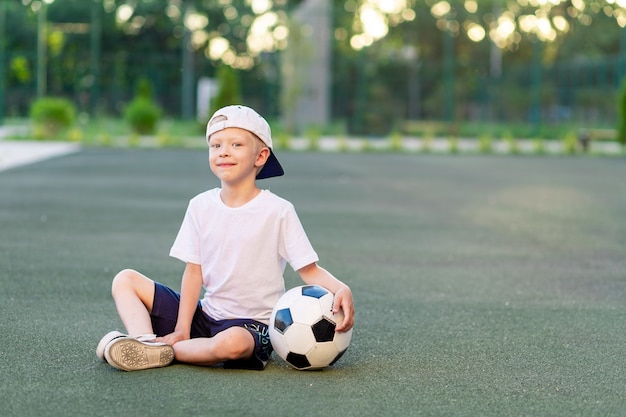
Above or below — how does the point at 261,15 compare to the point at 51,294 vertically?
above

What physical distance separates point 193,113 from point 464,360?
31580 mm

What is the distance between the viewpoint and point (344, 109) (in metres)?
33.8

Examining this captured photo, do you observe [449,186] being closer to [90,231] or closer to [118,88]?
[90,231]

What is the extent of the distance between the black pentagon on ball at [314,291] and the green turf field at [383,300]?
31cm

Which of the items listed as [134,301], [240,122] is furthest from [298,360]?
[240,122]

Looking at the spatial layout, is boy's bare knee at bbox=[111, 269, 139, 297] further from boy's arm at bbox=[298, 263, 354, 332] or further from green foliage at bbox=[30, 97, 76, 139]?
green foliage at bbox=[30, 97, 76, 139]

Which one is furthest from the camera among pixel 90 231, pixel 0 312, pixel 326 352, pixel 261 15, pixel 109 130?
pixel 261 15

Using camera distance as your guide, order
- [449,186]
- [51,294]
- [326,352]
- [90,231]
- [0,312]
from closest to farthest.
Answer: [326,352] → [0,312] → [51,294] → [90,231] → [449,186]

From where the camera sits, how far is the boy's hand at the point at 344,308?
4285 millimetres

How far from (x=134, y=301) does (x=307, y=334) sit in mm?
737

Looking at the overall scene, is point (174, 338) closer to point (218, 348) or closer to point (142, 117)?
point (218, 348)

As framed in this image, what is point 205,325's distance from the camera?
4.52 metres

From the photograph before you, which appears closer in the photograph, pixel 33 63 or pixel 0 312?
pixel 0 312

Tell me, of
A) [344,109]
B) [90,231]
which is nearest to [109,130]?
[344,109]
